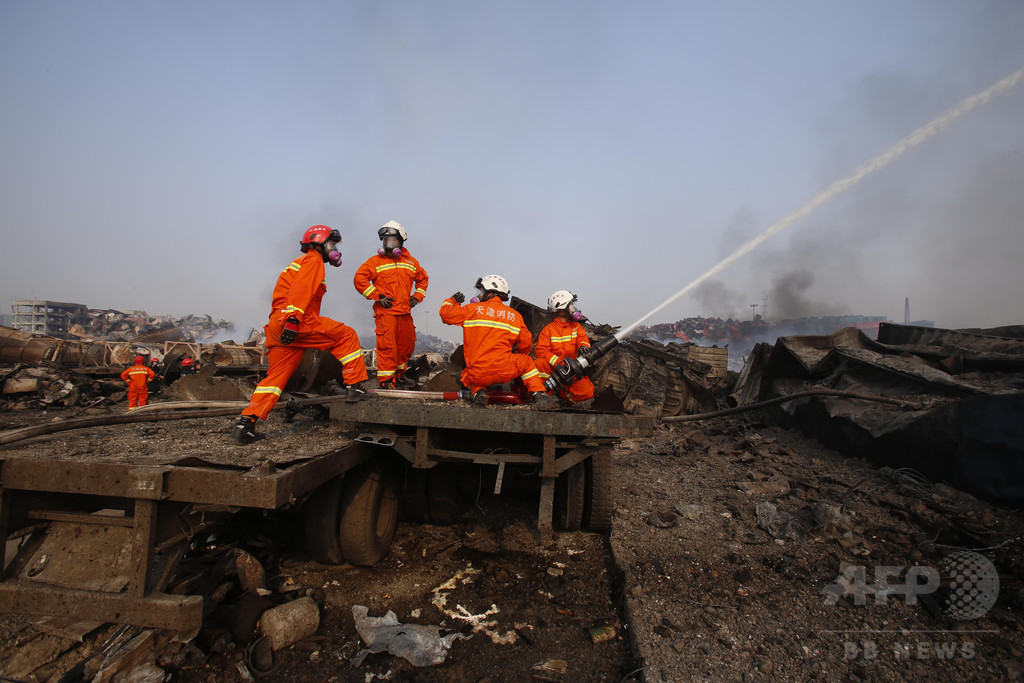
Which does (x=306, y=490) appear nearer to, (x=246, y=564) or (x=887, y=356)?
(x=246, y=564)

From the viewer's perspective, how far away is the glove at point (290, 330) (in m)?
3.38

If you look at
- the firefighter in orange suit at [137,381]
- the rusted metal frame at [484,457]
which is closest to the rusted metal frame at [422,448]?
the rusted metal frame at [484,457]

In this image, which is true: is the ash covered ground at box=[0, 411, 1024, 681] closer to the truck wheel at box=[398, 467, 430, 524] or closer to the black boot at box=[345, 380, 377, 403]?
the truck wheel at box=[398, 467, 430, 524]

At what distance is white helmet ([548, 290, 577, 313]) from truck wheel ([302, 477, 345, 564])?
316 cm

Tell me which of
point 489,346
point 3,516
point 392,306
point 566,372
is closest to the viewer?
point 3,516

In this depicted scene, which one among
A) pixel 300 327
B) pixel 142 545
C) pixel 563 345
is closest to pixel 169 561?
pixel 142 545

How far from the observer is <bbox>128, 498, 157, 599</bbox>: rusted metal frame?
2.19 m

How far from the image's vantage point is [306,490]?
249cm

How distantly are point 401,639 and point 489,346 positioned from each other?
2.30m

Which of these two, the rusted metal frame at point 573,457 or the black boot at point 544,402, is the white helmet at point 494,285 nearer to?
the black boot at point 544,402

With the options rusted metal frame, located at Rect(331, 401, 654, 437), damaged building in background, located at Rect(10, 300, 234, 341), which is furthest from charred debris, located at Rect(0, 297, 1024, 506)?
damaged building in background, located at Rect(10, 300, 234, 341)

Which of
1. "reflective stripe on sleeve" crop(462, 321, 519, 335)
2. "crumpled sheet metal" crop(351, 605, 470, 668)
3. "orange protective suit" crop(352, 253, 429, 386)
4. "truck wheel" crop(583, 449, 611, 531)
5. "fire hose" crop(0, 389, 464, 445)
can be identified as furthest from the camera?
"orange protective suit" crop(352, 253, 429, 386)

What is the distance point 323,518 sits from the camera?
3236mm

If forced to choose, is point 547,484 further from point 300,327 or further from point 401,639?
point 300,327
